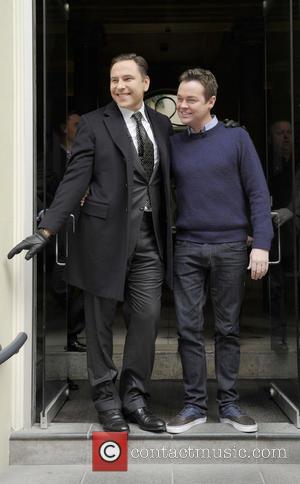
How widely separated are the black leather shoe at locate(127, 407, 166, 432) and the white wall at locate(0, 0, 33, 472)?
546mm

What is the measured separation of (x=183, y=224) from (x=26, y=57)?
115cm

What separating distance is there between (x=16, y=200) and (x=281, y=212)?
1.42 m

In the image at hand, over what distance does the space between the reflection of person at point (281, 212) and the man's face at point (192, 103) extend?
0.54 metres

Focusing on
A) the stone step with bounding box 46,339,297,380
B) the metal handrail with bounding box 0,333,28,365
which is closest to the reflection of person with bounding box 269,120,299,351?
the stone step with bounding box 46,339,297,380

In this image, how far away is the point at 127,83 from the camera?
3033 mm

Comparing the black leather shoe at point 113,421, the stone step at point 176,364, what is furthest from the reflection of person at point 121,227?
the stone step at point 176,364

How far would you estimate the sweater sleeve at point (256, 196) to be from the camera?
9.91 feet

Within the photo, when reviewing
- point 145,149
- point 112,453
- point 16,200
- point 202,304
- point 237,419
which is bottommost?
point 112,453

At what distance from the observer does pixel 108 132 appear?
10.0 feet

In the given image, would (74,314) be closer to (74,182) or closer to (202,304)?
(202,304)

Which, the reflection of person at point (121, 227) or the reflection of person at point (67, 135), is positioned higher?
the reflection of person at point (67, 135)

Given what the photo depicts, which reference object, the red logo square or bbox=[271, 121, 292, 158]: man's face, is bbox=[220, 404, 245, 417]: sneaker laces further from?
bbox=[271, 121, 292, 158]: man's face

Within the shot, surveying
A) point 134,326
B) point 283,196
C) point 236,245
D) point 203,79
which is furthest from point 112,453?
point 203,79

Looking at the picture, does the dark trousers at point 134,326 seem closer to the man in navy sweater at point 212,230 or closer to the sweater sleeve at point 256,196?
the man in navy sweater at point 212,230
